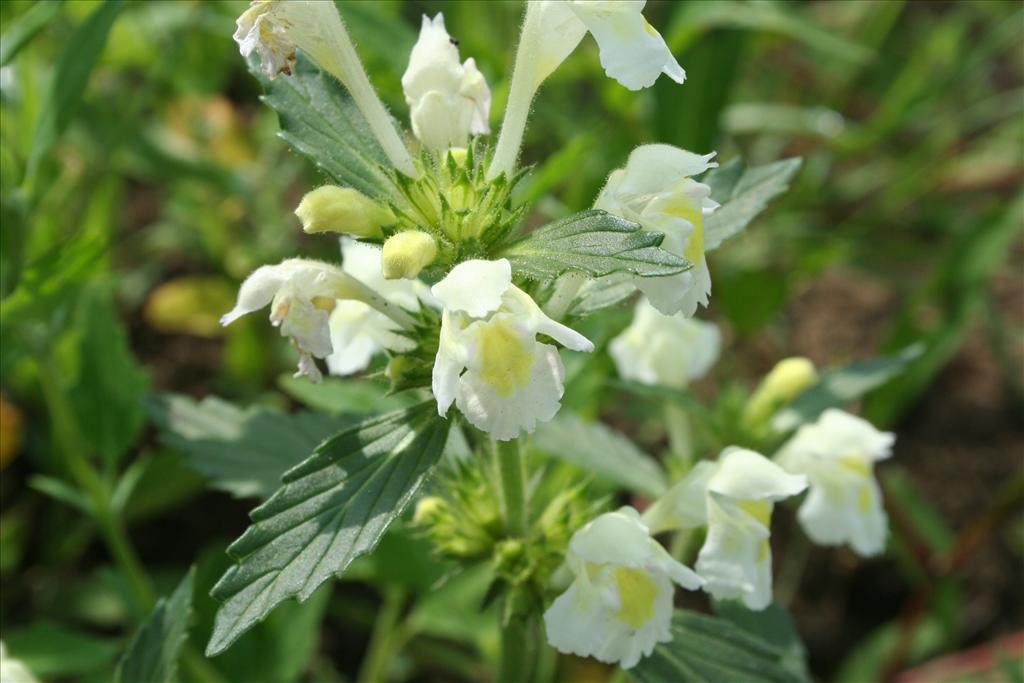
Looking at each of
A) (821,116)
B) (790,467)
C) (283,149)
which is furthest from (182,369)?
(821,116)

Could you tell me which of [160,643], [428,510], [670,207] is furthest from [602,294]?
[160,643]

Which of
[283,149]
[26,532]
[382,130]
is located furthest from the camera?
[283,149]

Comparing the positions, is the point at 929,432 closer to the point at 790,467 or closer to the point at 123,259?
the point at 790,467

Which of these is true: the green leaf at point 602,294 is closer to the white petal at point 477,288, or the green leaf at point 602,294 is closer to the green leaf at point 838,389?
the white petal at point 477,288

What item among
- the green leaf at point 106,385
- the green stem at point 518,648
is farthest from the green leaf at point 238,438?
the green stem at point 518,648

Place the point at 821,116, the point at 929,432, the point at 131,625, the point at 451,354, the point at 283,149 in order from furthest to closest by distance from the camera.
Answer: the point at 821,116 → the point at 283,149 → the point at 929,432 → the point at 131,625 → the point at 451,354

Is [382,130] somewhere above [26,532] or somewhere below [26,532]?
above

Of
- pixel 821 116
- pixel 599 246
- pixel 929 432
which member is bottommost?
pixel 929 432

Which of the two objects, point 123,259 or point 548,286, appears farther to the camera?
point 123,259
